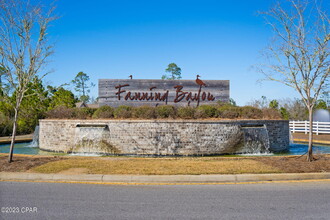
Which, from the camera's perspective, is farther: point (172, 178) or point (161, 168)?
point (161, 168)

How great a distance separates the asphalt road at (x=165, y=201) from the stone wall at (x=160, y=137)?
285 inches

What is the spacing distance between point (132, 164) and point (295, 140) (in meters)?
18.3

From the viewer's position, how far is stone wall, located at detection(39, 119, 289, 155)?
1495 centimetres

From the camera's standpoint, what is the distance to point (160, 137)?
49.3 feet

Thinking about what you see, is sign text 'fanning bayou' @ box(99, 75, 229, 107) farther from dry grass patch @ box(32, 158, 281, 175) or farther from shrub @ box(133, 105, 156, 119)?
dry grass patch @ box(32, 158, 281, 175)

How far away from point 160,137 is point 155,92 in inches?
243

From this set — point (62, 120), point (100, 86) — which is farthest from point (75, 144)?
point (100, 86)

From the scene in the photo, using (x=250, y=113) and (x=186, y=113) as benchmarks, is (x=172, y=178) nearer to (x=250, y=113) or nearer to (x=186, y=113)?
(x=186, y=113)

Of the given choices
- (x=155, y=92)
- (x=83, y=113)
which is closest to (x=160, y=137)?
(x=83, y=113)

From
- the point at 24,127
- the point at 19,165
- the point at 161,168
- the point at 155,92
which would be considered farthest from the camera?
the point at 24,127

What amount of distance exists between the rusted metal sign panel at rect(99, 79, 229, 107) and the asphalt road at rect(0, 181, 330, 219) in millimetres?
12742

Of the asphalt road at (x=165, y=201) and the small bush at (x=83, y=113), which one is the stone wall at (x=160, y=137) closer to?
the small bush at (x=83, y=113)

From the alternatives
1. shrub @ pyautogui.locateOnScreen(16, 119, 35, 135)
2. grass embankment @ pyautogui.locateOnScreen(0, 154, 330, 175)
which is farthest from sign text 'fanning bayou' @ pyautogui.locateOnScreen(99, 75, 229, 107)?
shrub @ pyautogui.locateOnScreen(16, 119, 35, 135)

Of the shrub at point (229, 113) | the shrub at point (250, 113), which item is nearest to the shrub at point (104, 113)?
the shrub at point (229, 113)
